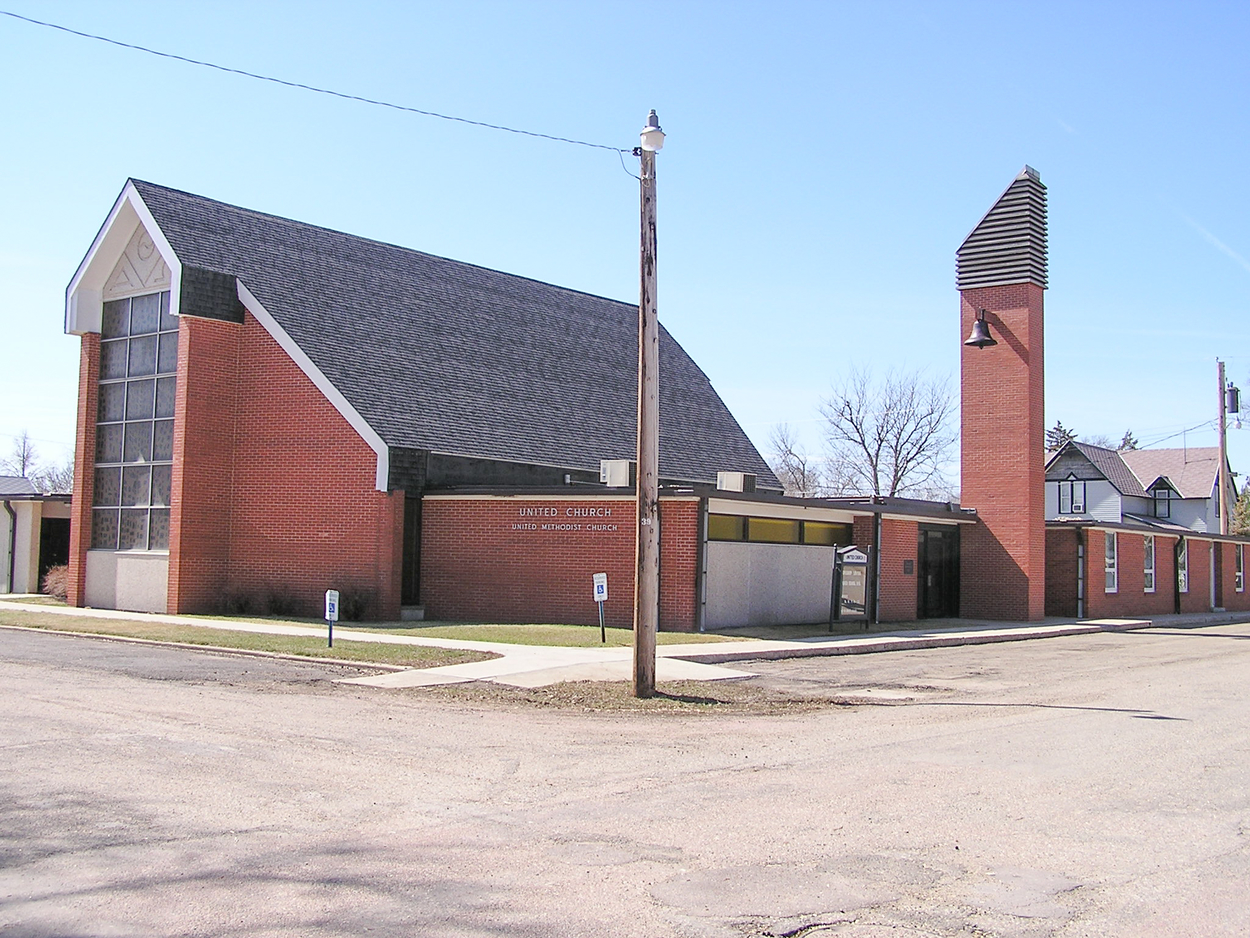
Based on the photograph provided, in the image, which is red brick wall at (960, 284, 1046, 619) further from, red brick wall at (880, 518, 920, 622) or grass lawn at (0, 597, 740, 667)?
grass lawn at (0, 597, 740, 667)

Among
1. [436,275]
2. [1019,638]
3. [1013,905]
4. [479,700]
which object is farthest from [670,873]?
[436,275]

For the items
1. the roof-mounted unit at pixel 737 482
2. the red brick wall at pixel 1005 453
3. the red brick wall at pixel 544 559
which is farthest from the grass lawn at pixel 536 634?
the red brick wall at pixel 1005 453

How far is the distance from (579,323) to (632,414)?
4.54m

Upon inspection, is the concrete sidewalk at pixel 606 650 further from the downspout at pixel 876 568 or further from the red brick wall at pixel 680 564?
the red brick wall at pixel 680 564

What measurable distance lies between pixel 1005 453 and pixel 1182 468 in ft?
142

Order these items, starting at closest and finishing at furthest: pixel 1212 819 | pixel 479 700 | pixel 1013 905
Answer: pixel 1013 905 → pixel 1212 819 → pixel 479 700

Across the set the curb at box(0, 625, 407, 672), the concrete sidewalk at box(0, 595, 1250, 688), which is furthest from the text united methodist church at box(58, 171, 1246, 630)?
the curb at box(0, 625, 407, 672)

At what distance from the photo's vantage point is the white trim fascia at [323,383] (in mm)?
24469

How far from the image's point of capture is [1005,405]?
3034cm

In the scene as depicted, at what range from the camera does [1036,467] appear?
30266mm

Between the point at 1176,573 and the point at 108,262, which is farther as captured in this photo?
the point at 1176,573

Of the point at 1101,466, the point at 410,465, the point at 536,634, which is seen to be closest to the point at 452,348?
the point at 410,465

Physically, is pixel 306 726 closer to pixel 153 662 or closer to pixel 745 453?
pixel 153 662

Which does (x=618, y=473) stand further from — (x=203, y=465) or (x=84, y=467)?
(x=84, y=467)
